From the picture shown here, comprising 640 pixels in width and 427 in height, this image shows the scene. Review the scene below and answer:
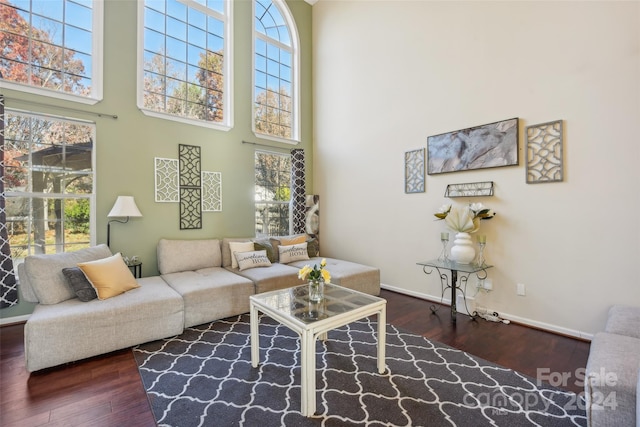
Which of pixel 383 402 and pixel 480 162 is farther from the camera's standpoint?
pixel 480 162

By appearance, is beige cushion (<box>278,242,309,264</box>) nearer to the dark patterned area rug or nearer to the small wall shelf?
the dark patterned area rug

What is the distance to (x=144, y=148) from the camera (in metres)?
3.71

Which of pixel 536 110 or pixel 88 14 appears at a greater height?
pixel 88 14

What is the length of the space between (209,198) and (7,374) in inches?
105

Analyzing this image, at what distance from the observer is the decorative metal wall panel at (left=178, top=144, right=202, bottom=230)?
4.00 metres

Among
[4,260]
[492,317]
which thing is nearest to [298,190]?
[492,317]

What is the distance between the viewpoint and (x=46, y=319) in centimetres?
212

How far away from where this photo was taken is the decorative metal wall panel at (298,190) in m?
5.09

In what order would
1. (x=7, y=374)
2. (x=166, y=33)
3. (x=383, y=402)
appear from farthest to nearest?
(x=166, y=33) → (x=7, y=374) → (x=383, y=402)

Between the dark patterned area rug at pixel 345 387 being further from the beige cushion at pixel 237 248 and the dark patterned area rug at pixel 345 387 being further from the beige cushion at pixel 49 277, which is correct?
the beige cushion at pixel 237 248

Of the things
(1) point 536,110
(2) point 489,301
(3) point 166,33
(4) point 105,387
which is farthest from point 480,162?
(3) point 166,33

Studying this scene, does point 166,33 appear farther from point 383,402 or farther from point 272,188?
point 383,402

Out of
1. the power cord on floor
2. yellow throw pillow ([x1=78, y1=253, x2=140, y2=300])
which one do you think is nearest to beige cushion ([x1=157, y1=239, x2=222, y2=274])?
yellow throw pillow ([x1=78, y1=253, x2=140, y2=300])

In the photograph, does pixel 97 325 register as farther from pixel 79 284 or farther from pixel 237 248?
pixel 237 248
